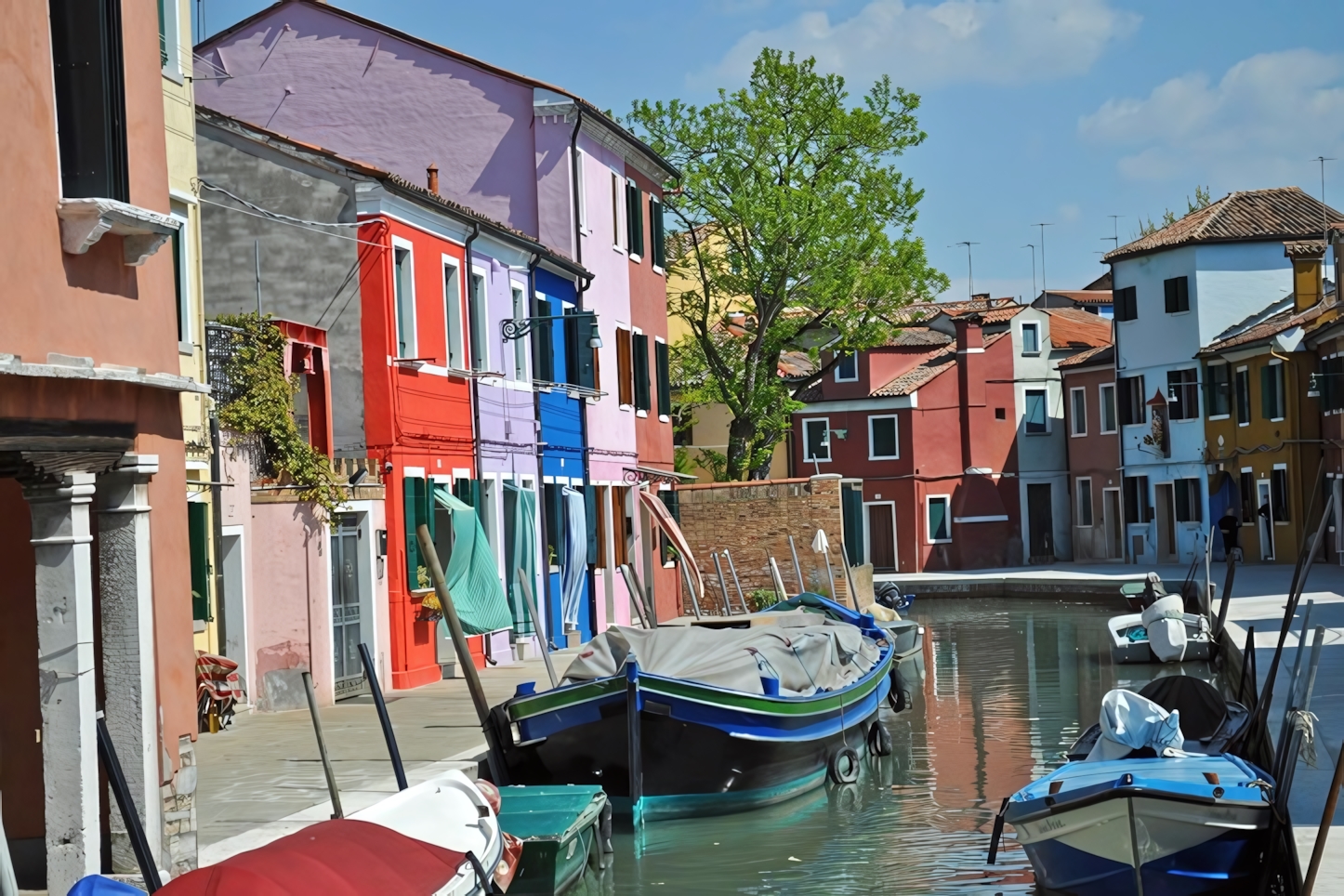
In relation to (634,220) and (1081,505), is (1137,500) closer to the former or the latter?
(1081,505)

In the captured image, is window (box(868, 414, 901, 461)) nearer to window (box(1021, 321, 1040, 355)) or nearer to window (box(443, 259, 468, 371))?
window (box(1021, 321, 1040, 355))

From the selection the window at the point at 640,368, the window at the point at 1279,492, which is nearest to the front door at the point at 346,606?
the window at the point at 640,368

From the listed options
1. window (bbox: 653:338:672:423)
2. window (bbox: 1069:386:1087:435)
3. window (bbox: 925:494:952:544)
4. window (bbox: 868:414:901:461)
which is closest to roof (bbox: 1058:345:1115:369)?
window (bbox: 1069:386:1087:435)

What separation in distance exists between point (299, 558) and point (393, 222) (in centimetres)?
473

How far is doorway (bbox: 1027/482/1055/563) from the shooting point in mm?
55219

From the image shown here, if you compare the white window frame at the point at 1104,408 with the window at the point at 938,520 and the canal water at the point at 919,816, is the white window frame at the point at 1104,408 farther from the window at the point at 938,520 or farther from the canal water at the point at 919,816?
the canal water at the point at 919,816

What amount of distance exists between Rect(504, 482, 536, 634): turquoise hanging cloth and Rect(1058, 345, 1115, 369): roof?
3027 centimetres

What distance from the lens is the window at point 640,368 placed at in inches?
1334

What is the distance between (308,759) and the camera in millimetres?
15680

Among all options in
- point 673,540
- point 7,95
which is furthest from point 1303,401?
point 7,95

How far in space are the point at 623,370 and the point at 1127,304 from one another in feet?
74.4

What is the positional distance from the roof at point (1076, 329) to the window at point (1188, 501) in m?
8.43

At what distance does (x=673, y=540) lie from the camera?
1272 inches

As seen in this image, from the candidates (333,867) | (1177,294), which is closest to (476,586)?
(333,867)
